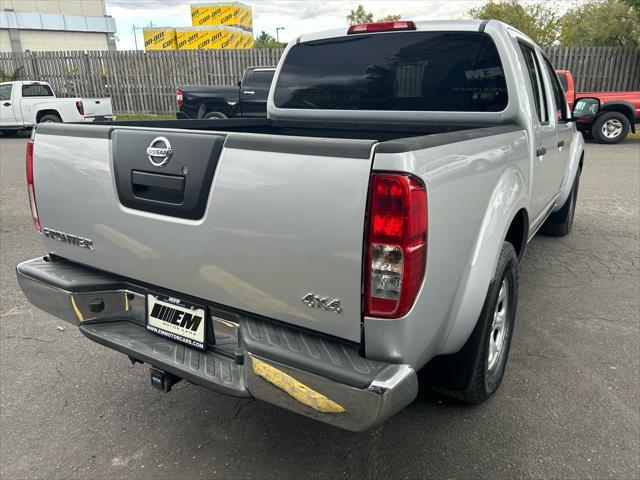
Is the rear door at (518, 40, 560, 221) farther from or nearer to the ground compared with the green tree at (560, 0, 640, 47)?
nearer to the ground

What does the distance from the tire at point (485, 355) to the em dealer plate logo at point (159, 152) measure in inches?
60.7

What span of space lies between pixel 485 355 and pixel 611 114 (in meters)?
12.8

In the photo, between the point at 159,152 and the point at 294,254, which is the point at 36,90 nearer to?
the point at 159,152

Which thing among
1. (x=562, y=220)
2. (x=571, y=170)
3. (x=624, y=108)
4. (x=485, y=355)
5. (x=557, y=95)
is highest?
(x=557, y=95)

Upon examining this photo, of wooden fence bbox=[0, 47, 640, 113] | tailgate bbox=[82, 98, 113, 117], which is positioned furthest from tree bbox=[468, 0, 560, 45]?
tailgate bbox=[82, 98, 113, 117]

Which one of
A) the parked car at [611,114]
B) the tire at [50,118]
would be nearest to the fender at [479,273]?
the parked car at [611,114]

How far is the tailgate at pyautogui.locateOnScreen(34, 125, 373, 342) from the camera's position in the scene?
5.71 ft

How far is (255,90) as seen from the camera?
13.3 meters

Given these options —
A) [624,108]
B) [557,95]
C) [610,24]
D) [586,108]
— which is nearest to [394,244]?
[557,95]

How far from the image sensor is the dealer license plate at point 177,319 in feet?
7.20

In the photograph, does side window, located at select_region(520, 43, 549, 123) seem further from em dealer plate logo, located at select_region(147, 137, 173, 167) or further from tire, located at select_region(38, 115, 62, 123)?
tire, located at select_region(38, 115, 62, 123)

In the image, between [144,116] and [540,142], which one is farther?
[144,116]

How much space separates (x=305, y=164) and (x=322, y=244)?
28 centimetres

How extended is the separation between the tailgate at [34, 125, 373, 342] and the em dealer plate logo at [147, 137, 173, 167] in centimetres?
2
